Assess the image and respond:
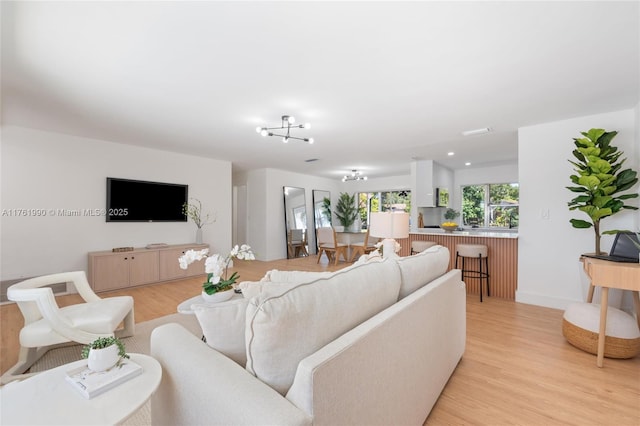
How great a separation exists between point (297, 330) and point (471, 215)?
7.32m

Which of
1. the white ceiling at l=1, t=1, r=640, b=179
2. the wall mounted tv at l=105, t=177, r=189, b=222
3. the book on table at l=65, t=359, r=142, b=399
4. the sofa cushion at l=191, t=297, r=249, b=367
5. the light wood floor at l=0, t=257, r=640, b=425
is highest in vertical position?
the white ceiling at l=1, t=1, r=640, b=179

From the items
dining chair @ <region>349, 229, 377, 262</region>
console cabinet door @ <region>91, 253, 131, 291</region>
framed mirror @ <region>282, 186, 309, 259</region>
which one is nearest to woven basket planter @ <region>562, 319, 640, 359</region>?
dining chair @ <region>349, 229, 377, 262</region>

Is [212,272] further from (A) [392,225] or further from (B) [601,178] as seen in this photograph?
(B) [601,178]

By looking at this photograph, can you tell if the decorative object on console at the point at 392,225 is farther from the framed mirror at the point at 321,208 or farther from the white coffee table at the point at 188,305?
the framed mirror at the point at 321,208

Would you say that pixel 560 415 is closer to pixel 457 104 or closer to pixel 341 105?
pixel 457 104

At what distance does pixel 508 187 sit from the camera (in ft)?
21.8

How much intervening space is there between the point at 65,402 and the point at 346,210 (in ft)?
26.3

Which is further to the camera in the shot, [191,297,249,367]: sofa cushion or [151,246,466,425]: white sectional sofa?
[191,297,249,367]: sofa cushion

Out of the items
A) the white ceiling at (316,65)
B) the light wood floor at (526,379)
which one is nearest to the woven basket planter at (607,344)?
the light wood floor at (526,379)

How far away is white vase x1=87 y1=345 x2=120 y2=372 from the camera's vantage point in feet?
3.55

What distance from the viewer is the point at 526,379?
1957 millimetres

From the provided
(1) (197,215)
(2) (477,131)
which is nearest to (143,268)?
(1) (197,215)

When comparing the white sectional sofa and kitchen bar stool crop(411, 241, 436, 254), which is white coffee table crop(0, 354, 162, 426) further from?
kitchen bar stool crop(411, 241, 436, 254)

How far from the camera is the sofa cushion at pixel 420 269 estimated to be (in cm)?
161
